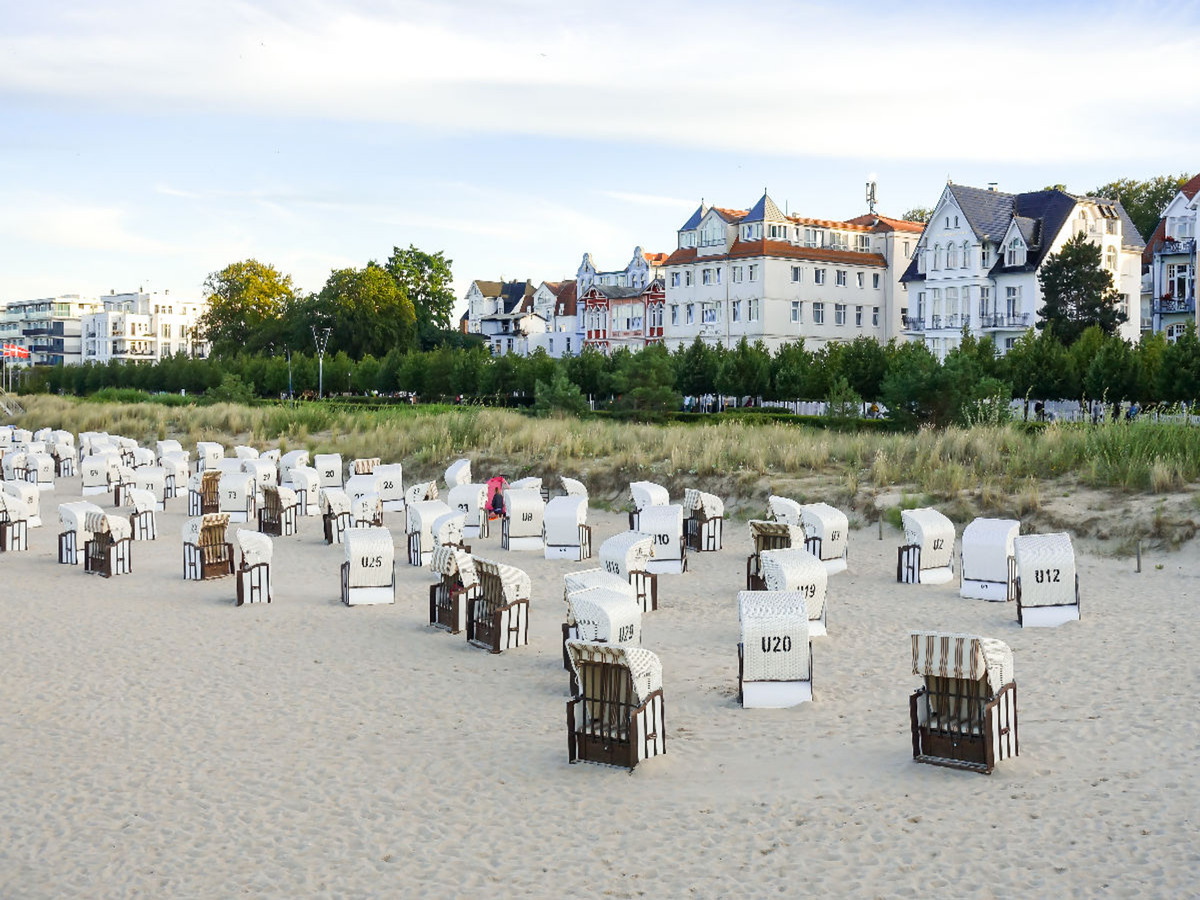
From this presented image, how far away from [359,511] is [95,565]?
5.01 metres

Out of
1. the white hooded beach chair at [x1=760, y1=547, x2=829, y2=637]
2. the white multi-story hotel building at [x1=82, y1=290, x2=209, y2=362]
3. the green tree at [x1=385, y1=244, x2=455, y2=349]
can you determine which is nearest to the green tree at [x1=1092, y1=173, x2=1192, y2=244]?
the green tree at [x1=385, y1=244, x2=455, y2=349]

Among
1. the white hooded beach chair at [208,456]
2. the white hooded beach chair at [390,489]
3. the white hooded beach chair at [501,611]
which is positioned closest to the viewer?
the white hooded beach chair at [501,611]

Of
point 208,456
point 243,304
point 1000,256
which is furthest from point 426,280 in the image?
point 208,456

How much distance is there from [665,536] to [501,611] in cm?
637

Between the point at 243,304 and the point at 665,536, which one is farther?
the point at 243,304

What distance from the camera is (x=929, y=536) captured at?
1958cm

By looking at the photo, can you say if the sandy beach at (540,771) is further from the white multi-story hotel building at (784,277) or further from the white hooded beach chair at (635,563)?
the white multi-story hotel building at (784,277)

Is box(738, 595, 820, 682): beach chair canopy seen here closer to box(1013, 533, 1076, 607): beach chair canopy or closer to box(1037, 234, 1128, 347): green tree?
box(1013, 533, 1076, 607): beach chair canopy

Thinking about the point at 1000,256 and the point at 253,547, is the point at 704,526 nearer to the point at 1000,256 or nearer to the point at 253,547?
the point at 253,547

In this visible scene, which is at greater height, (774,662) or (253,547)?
(253,547)

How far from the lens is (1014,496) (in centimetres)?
2427

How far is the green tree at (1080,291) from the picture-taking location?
58.1 meters

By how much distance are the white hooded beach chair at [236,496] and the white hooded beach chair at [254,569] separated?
10.7 metres

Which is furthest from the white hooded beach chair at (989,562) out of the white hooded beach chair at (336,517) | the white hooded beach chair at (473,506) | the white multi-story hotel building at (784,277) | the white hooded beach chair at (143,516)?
the white multi-story hotel building at (784,277)
